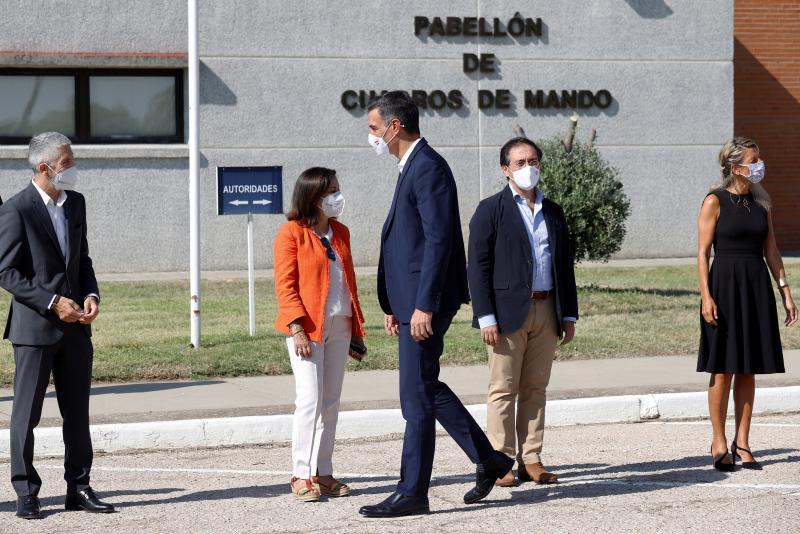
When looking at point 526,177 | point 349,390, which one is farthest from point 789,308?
point 349,390

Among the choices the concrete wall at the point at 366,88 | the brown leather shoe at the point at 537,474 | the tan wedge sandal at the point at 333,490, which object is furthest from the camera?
the concrete wall at the point at 366,88

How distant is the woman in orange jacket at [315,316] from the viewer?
265 inches

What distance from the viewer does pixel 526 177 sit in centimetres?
700

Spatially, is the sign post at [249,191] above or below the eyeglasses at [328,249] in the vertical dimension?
above

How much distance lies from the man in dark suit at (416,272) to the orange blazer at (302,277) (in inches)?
16.2

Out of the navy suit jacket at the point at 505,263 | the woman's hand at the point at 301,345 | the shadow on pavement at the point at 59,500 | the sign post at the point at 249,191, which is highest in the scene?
the sign post at the point at 249,191

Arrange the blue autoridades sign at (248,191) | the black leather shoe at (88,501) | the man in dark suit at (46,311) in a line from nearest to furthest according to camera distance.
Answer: the man in dark suit at (46,311) → the black leather shoe at (88,501) → the blue autoridades sign at (248,191)

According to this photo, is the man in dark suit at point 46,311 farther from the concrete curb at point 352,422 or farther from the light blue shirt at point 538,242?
the light blue shirt at point 538,242

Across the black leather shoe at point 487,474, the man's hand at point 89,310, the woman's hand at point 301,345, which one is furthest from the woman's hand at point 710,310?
the man's hand at point 89,310

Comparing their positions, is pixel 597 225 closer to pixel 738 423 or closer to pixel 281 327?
pixel 738 423

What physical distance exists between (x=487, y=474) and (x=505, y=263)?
1.15m

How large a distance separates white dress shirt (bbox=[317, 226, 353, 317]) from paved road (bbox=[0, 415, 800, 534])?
38.9 inches

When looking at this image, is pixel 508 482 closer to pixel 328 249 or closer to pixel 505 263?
pixel 505 263

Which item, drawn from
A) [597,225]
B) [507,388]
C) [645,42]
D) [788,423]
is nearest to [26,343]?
[507,388]
